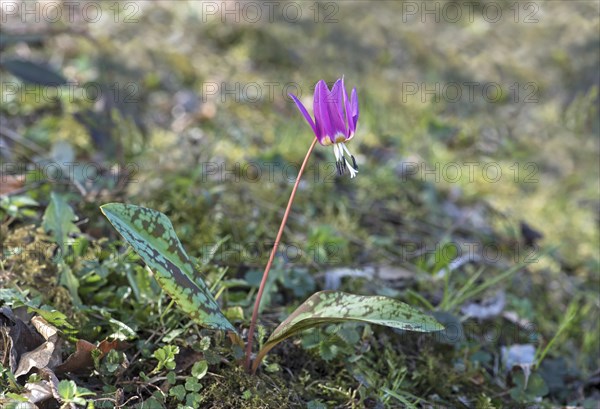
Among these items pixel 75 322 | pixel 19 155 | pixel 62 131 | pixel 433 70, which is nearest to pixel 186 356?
pixel 75 322

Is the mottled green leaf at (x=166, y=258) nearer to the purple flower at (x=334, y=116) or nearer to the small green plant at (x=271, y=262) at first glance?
the small green plant at (x=271, y=262)

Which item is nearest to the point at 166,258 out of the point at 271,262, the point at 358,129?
the point at 271,262

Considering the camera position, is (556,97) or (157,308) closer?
(157,308)

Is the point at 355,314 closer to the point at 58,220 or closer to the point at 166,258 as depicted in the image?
the point at 166,258

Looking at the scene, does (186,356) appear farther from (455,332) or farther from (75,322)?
(455,332)

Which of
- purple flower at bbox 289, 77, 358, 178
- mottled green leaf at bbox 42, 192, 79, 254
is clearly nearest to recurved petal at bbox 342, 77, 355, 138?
purple flower at bbox 289, 77, 358, 178

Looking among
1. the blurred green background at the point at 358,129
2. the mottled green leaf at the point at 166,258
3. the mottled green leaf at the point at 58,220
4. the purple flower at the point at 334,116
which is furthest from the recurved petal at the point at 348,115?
the mottled green leaf at the point at 58,220

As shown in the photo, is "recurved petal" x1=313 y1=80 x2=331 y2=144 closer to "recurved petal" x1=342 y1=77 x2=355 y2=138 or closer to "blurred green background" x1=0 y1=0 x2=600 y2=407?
"recurved petal" x1=342 y1=77 x2=355 y2=138
